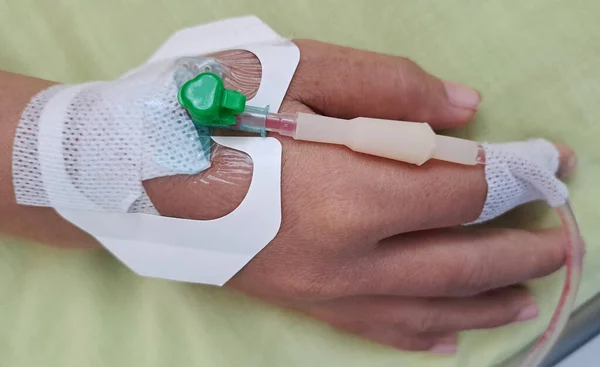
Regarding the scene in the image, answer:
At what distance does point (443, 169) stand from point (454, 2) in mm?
332

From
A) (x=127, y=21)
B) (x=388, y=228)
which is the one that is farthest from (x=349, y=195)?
(x=127, y=21)

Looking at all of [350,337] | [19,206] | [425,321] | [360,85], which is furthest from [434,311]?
[19,206]

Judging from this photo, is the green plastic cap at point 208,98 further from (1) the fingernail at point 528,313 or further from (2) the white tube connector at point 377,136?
(1) the fingernail at point 528,313

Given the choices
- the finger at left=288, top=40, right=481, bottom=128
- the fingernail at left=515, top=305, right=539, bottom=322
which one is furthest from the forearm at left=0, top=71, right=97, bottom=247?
the fingernail at left=515, top=305, right=539, bottom=322

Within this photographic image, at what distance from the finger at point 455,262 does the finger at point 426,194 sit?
0.04 metres

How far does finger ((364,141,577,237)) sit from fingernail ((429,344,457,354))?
23cm

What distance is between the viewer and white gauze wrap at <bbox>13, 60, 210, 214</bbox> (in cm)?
71

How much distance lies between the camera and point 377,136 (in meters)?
0.73

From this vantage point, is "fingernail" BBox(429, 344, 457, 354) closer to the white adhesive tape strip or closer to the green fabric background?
the green fabric background

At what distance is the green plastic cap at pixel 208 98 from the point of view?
2.15ft

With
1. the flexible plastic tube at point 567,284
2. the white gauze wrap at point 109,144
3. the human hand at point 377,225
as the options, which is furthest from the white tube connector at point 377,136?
the flexible plastic tube at point 567,284

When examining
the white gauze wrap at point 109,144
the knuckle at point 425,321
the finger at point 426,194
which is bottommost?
the knuckle at point 425,321

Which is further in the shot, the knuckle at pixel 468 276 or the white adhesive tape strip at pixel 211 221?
the knuckle at pixel 468 276

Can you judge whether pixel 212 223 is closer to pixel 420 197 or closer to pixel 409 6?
pixel 420 197
